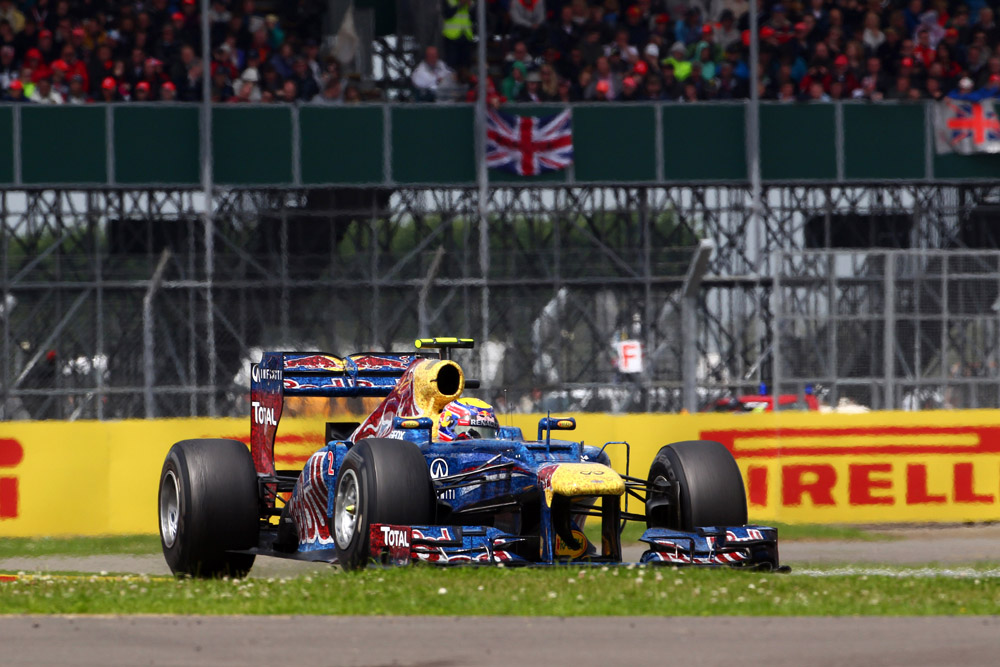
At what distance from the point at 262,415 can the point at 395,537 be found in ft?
10.4

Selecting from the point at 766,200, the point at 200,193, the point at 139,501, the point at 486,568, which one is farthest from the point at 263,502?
the point at 766,200

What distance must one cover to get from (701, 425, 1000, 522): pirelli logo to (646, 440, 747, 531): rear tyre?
5915mm

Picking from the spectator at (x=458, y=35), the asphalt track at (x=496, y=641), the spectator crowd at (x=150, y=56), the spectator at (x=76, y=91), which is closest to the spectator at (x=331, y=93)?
the spectator crowd at (x=150, y=56)

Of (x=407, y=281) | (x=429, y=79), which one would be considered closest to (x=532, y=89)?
(x=429, y=79)

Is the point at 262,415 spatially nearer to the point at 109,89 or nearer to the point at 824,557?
the point at 824,557

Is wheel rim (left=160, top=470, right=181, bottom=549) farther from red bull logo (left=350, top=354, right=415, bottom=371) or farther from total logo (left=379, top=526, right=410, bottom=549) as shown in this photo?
total logo (left=379, top=526, right=410, bottom=549)

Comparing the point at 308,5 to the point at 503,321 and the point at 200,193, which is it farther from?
the point at 503,321

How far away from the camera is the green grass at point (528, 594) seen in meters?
8.90

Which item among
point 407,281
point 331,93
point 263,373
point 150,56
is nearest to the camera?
point 263,373

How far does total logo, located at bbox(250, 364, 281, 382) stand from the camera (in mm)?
12911

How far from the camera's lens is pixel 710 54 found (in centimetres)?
2781

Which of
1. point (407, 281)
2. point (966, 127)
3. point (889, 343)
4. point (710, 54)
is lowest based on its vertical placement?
point (889, 343)

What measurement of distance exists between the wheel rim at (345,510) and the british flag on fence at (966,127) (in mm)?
18854

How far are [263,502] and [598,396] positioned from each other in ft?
38.1
